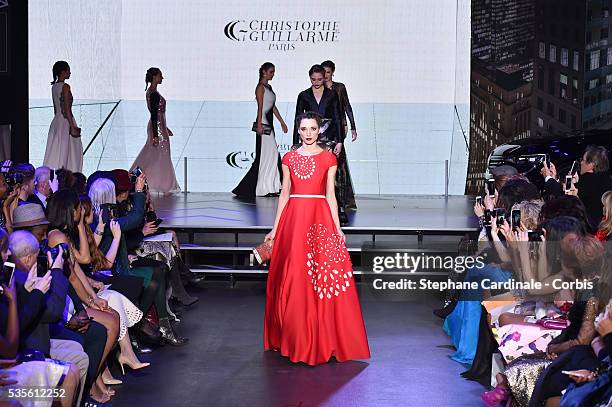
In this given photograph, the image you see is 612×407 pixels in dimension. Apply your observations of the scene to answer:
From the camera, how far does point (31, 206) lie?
14.9 feet

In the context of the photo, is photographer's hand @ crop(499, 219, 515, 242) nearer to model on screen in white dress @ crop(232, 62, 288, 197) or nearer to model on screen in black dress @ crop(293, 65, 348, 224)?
model on screen in black dress @ crop(293, 65, 348, 224)

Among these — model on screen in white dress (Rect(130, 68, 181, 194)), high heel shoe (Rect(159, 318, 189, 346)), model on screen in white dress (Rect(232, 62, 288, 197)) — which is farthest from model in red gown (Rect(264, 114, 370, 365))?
A: model on screen in white dress (Rect(130, 68, 181, 194))

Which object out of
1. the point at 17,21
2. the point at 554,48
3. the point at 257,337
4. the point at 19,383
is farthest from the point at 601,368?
the point at 554,48

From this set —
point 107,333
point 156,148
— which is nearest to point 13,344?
point 107,333

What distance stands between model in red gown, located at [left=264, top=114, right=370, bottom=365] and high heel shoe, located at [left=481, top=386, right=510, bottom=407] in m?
1.00

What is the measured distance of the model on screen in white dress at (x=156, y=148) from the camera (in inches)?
437

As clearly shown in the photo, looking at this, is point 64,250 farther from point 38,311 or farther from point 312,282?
point 312,282

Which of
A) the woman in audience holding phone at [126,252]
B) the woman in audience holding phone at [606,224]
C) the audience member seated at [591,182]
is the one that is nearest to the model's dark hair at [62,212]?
the woman in audience holding phone at [126,252]

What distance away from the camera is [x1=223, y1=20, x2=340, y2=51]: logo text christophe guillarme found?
41.3 feet

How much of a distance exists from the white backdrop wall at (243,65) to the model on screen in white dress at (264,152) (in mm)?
1125

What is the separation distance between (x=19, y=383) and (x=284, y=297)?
207cm

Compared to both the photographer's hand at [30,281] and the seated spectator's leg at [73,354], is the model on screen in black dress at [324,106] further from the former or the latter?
the photographer's hand at [30,281]

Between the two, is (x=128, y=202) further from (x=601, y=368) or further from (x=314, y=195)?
(x=601, y=368)

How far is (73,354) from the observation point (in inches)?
167
